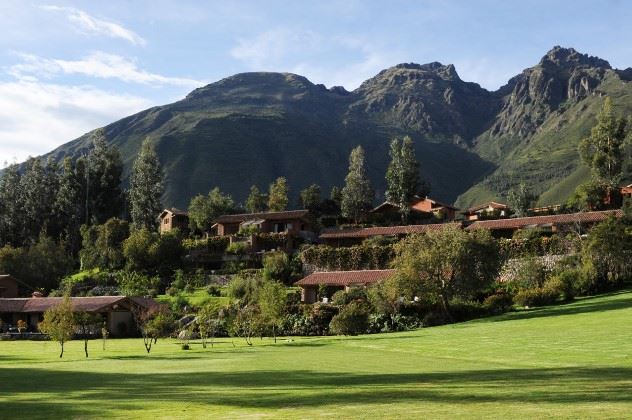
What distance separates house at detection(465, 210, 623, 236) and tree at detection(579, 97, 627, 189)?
13641 mm

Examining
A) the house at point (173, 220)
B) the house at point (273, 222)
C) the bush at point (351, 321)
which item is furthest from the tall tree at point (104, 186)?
the bush at point (351, 321)

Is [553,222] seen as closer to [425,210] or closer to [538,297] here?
[538,297]

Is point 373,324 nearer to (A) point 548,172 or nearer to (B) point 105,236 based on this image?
(B) point 105,236

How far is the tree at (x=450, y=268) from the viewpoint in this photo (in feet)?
182

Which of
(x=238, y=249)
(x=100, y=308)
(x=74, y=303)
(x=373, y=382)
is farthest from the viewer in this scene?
(x=238, y=249)

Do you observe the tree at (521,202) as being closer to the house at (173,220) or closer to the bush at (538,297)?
the bush at (538,297)

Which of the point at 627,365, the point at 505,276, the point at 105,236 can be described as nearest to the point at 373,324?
the point at 505,276

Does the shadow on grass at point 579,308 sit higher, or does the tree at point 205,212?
the tree at point 205,212

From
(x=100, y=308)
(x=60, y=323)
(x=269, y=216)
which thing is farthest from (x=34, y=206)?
(x=60, y=323)

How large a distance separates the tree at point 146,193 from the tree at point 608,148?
2521 inches

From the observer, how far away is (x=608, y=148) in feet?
293

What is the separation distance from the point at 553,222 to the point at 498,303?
23.9 metres

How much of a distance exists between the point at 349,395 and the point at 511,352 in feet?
47.4

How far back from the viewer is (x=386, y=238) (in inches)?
3221
